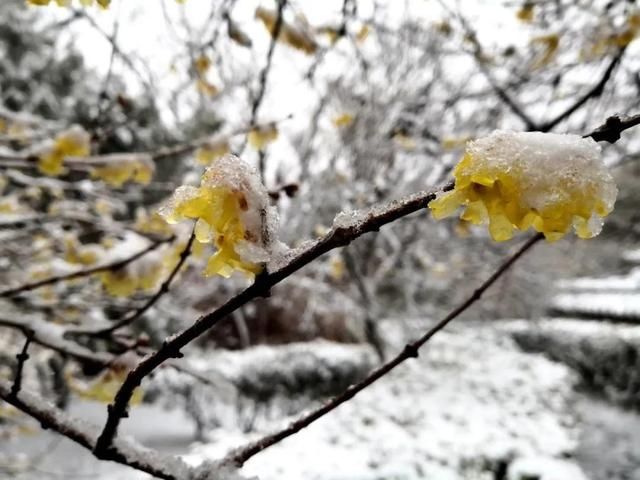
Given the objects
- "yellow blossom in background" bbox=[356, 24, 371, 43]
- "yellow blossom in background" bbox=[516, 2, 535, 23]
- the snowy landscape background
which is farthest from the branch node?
"yellow blossom in background" bbox=[356, 24, 371, 43]

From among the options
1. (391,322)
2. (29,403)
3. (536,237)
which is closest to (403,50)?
(536,237)

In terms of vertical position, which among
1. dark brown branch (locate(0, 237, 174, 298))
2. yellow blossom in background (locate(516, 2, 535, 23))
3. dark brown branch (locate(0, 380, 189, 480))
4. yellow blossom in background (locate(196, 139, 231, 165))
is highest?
yellow blossom in background (locate(516, 2, 535, 23))

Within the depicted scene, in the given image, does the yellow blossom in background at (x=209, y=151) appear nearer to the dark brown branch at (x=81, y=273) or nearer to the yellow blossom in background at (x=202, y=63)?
the yellow blossom in background at (x=202, y=63)

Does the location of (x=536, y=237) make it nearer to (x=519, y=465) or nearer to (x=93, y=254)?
(x=93, y=254)

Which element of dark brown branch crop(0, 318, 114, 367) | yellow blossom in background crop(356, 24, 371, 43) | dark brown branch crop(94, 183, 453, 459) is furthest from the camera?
yellow blossom in background crop(356, 24, 371, 43)

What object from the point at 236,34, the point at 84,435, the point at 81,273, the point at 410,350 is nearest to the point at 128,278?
the point at 81,273

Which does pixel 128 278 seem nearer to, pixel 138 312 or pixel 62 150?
pixel 138 312

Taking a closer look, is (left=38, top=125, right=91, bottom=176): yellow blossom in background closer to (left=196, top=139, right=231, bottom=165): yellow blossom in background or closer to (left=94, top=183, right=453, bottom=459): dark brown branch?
(left=196, top=139, right=231, bottom=165): yellow blossom in background
